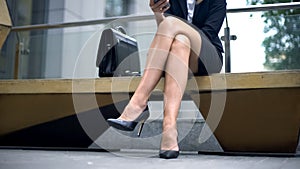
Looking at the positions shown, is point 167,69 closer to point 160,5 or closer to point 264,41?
point 160,5

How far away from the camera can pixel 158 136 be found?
2.19 metres

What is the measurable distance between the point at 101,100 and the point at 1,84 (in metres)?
0.61

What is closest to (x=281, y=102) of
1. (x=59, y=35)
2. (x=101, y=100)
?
(x=101, y=100)

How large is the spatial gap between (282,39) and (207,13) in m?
1.00

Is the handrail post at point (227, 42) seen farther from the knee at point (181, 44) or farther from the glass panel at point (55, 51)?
the knee at point (181, 44)

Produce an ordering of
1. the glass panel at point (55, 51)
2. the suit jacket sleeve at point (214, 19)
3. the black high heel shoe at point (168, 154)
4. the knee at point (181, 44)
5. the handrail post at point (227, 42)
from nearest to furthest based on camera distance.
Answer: the black high heel shoe at point (168, 154)
the knee at point (181, 44)
the suit jacket sleeve at point (214, 19)
the handrail post at point (227, 42)
the glass panel at point (55, 51)

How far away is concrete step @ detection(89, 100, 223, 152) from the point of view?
203cm

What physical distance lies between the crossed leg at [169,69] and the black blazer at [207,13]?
0.61ft

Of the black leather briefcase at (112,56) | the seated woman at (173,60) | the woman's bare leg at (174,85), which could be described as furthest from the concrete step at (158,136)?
the woman's bare leg at (174,85)

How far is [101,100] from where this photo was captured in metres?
1.93

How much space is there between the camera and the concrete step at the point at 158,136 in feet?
6.67

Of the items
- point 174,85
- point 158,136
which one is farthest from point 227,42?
point 174,85

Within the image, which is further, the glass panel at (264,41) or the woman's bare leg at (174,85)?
the glass panel at (264,41)

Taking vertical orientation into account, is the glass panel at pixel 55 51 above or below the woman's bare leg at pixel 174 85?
above
